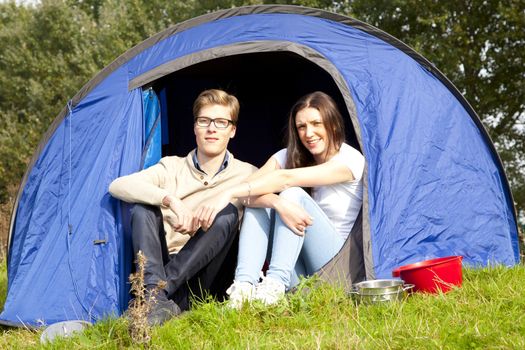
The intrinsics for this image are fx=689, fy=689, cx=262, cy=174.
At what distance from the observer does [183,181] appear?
3512mm

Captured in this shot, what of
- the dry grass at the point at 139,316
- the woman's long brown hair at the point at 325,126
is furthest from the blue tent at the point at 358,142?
the dry grass at the point at 139,316

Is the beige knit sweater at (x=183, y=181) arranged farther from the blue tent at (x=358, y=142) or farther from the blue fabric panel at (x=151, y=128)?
the blue fabric panel at (x=151, y=128)

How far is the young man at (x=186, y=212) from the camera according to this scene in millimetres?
3057

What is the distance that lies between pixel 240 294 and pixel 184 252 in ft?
1.25

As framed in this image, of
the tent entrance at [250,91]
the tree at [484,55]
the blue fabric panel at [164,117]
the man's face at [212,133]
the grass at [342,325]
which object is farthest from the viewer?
the tree at [484,55]

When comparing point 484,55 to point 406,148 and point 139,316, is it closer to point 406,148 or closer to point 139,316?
point 406,148

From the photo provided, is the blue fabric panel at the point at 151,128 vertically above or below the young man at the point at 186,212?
above

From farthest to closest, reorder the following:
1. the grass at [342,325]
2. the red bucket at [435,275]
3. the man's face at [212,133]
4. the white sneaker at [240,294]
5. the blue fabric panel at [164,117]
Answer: the blue fabric panel at [164,117]
the man's face at [212,133]
the red bucket at [435,275]
the white sneaker at [240,294]
the grass at [342,325]

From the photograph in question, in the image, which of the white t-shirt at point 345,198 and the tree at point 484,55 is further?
the tree at point 484,55

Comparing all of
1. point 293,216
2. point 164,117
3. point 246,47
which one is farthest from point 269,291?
point 164,117

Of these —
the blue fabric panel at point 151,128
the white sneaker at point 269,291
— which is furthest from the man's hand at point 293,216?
the blue fabric panel at point 151,128

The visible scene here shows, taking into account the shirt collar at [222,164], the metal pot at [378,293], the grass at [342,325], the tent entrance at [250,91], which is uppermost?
the tent entrance at [250,91]

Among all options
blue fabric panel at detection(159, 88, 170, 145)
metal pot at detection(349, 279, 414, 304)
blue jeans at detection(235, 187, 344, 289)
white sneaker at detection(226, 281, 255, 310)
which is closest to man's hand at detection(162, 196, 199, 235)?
blue jeans at detection(235, 187, 344, 289)

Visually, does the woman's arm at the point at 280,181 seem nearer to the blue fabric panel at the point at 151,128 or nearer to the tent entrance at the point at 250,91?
the blue fabric panel at the point at 151,128
